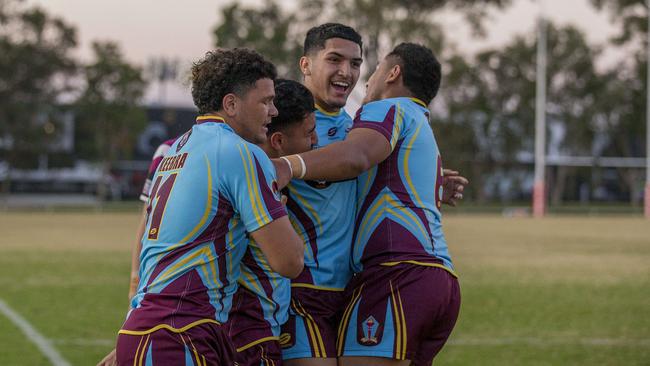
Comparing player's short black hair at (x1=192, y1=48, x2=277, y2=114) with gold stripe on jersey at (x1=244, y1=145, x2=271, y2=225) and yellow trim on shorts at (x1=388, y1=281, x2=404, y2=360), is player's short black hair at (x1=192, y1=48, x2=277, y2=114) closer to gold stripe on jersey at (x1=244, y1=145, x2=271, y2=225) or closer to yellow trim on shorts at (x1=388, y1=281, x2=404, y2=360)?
gold stripe on jersey at (x1=244, y1=145, x2=271, y2=225)

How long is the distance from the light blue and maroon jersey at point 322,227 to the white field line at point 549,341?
6.10 meters

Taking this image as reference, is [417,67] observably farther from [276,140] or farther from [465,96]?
[465,96]

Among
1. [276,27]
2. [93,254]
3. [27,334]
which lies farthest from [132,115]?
[27,334]

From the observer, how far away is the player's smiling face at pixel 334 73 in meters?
5.01

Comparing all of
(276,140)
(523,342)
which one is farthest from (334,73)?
(523,342)

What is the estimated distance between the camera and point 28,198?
72.9 meters

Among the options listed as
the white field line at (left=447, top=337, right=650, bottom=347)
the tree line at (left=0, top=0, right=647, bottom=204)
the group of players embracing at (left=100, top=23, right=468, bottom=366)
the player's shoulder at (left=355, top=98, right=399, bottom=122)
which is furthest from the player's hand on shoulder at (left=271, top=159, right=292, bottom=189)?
the tree line at (left=0, top=0, right=647, bottom=204)

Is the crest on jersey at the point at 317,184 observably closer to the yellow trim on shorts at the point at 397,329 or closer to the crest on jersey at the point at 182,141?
the yellow trim on shorts at the point at 397,329

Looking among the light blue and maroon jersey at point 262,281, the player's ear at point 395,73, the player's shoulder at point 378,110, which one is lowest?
the light blue and maroon jersey at point 262,281

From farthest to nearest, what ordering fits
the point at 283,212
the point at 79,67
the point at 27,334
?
the point at 79,67 → the point at 27,334 → the point at 283,212

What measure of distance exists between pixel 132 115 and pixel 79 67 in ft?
19.5

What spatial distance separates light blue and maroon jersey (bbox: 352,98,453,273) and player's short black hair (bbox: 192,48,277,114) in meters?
0.78

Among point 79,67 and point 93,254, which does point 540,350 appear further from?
point 79,67

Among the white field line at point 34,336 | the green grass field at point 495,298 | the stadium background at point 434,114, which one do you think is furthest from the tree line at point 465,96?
the white field line at point 34,336
